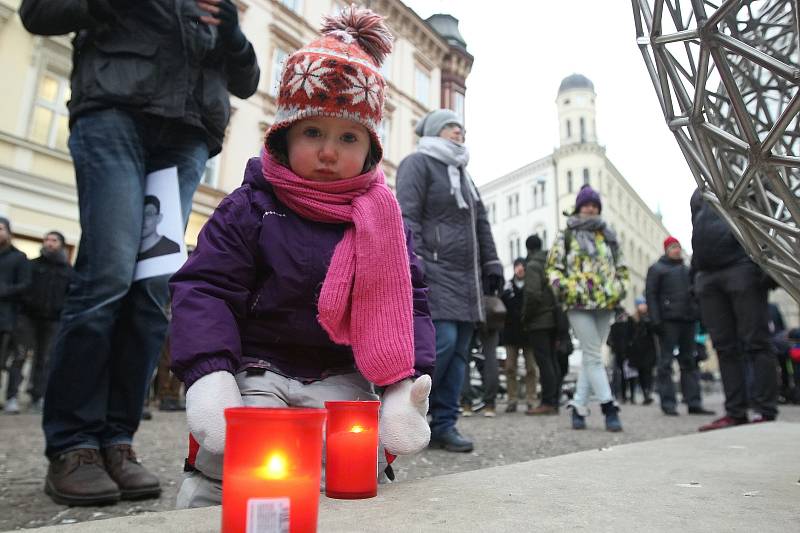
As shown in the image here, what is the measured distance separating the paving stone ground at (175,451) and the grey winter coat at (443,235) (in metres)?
0.83

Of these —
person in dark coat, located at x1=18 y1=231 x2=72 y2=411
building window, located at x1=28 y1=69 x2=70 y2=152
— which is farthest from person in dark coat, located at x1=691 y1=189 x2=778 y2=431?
building window, located at x1=28 y1=69 x2=70 y2=152

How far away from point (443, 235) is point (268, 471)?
288 cm

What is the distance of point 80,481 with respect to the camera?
1.67 m

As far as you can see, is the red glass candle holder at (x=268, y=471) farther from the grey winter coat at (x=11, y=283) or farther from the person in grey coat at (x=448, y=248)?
the grey winter coat at (x=11, y=283)

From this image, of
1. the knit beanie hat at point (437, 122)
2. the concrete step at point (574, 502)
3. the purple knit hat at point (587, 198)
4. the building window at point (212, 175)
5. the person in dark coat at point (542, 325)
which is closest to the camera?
the concrete step at point (574, 502)

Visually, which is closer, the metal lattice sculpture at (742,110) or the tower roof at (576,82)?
the metal lattice sculpture at (742,110)

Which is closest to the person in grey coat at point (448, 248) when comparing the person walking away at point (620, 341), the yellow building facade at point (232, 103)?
the yellow building facade at point (232, 103)

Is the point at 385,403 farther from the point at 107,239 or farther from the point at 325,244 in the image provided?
the point at 107,239

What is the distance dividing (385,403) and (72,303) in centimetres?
116

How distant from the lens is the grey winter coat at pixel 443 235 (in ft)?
11.2

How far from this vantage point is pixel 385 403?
50.0 inches

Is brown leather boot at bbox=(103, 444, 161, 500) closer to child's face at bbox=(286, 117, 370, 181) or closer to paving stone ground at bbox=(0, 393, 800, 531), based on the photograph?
paving stone ground at bbox=(0, 393, 800, 531)

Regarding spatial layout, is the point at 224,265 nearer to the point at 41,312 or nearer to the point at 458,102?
the point at 41,312

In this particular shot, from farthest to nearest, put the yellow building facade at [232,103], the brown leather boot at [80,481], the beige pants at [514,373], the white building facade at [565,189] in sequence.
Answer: the white building facade at [565,189] < the yellow building facade at [232,103] < the beige pants at [514,373] < the brown leather boot at [80,481]
